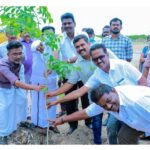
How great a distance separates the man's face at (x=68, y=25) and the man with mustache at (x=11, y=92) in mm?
938

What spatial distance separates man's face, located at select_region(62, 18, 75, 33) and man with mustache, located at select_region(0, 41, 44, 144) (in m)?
0.94

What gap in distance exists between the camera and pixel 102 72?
457cm

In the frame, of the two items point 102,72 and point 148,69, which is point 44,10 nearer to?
point 102,72

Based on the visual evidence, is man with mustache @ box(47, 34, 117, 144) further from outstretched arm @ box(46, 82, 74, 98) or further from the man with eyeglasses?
the man with eyeglasses

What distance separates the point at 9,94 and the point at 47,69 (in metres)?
0.76

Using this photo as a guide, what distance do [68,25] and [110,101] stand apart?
2432mm

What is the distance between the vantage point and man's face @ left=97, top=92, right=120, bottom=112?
11.3 feet

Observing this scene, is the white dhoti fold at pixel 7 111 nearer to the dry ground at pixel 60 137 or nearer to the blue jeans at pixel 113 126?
the dry ground at pixel 60 137

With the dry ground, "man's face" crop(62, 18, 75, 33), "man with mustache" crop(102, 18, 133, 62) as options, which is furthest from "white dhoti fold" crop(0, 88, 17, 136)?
"man with mustache" crop(102, 18, 133, 62)

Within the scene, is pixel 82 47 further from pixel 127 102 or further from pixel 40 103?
pixel 127 102

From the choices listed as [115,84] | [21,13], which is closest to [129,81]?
[115,84]

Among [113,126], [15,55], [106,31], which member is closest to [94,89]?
[113,126]

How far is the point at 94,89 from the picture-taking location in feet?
11.9

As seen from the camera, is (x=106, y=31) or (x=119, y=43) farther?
(x=106, y=31)
